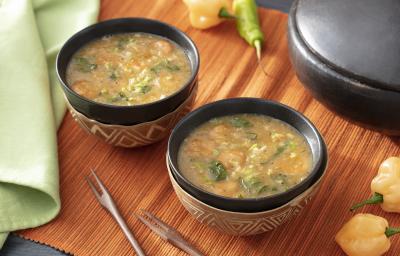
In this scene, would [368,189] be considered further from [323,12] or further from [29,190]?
[29,190]

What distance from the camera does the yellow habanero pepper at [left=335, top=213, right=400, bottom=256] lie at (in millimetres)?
2307

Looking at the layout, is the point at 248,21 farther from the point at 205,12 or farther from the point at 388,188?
the point at 388,188

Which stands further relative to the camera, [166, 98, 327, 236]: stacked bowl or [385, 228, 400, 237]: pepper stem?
[385, 228, 400, 237]: pepper stem

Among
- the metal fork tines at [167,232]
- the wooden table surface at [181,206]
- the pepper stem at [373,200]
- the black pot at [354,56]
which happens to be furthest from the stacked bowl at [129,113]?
the pepper stem at [373,200]

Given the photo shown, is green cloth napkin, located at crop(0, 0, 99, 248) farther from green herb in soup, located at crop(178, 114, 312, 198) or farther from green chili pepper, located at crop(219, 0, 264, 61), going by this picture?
green chili pepper, located at crop(219, 0, 264, 61)

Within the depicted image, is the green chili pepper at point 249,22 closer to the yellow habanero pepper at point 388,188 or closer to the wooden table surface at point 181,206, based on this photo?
the wooden table surface at point 181,206

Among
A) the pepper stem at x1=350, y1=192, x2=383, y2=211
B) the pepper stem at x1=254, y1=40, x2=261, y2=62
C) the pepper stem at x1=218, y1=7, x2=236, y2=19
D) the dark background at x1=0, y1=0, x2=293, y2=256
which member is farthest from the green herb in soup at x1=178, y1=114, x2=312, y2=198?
the pepper stem at x1=218, y1=7, x2=236, y2=19

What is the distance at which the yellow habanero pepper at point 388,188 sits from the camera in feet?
8.04

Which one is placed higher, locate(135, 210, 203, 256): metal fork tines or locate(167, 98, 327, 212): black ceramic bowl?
locate(167, 98, 327, 212): black ceramic bowl

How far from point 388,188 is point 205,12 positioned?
1.34 metres

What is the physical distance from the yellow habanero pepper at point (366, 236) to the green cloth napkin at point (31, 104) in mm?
1073

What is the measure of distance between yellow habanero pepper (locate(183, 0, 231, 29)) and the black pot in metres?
0.69

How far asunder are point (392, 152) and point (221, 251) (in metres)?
0.87

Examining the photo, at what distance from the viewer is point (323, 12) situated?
8.61 feet
